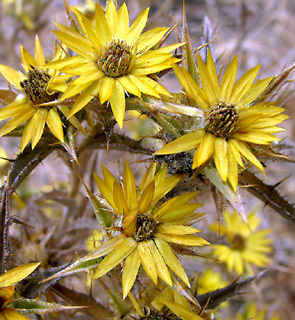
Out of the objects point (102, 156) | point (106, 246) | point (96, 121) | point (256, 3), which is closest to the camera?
point (106, 246)

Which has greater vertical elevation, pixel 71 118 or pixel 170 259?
pixel 71 118

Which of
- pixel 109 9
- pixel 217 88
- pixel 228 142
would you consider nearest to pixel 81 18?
pixel 109 9

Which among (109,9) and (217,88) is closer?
(217,88)

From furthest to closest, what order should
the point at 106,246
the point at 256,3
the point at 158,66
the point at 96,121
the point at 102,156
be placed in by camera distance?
the point at 256,3
the point at 102,156
the point at 96,121
the point at 158,66
the point at 106,246

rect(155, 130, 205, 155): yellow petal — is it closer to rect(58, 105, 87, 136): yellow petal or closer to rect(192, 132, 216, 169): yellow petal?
rect(192, 132, 216, 169): yellow petal

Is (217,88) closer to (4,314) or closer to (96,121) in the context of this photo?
(96,121)

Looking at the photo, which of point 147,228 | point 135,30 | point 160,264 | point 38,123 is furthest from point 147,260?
point 135,30

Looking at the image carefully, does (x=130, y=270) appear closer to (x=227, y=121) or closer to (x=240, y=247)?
(x=227, y=121)
